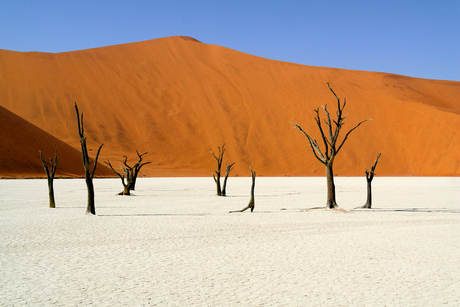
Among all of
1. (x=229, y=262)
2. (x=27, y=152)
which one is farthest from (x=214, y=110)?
(x=229, y=262)

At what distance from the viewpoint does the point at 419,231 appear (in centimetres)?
906

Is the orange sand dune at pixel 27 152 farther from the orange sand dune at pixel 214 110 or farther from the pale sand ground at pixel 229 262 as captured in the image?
the pale sand ground at pixel 229 262

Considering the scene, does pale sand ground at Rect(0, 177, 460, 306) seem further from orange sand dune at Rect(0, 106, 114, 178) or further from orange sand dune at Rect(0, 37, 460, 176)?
orange sand dune at Rect(0, 37, 460, 176)

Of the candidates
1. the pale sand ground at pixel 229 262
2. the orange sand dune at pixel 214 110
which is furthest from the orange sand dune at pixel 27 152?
the pale sand ground at pixel 229 262

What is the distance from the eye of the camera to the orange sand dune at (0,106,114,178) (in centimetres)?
4231

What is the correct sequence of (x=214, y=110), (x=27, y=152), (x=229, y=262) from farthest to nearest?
(x=214, y=110), (x=27, y=152), (x=229, y=262)

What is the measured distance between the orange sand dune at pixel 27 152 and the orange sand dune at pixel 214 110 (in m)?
7.26

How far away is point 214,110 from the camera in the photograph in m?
65.2

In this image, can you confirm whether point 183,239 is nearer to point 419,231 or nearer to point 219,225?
point 219,225

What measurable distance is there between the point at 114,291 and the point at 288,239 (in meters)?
4.19

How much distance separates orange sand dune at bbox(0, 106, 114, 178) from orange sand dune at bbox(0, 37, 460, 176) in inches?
286

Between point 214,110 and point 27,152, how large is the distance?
92.5 feet

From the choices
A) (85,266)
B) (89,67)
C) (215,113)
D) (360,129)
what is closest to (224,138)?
(215,113)

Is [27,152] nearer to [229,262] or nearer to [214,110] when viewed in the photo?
[214,110]
